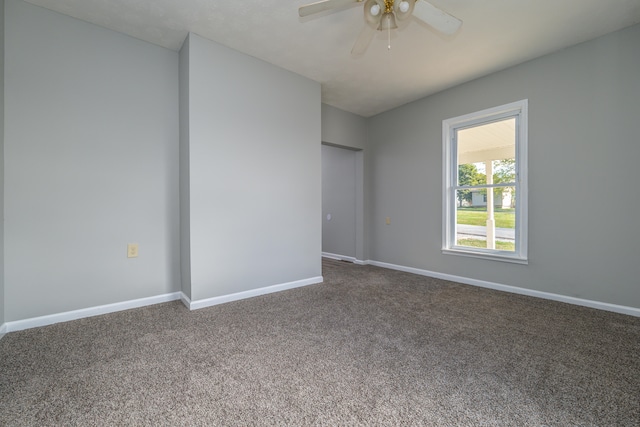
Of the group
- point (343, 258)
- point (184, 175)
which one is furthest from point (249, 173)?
point (343, 258)

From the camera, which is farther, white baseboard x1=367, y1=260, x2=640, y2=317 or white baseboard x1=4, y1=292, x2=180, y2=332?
white baseboard x1=367, y1=260, x2=640, y2=317

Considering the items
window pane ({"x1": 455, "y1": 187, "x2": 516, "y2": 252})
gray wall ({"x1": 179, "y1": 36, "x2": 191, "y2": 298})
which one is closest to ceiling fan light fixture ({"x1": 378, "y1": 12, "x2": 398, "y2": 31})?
gray wall ({"x1": 179, "y1": 36, "x2": 191, "y2": 298})

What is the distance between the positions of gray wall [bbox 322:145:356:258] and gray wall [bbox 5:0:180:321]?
298cm

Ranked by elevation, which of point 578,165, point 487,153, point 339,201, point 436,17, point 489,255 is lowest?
point 489,255

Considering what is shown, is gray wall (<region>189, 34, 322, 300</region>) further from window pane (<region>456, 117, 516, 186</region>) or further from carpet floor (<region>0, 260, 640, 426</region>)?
window pane (<region>456, 117, 516, 186</region>)

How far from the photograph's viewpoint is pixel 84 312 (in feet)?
7.61

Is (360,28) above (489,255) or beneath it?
above

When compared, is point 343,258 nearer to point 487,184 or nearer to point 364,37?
point 487,184

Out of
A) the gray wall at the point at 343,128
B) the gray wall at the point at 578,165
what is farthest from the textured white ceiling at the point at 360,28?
the gray wall at the point at 343,128

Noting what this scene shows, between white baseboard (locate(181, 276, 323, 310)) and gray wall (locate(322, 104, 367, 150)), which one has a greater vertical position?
gray wall (locate(322, 104, 367, 150))

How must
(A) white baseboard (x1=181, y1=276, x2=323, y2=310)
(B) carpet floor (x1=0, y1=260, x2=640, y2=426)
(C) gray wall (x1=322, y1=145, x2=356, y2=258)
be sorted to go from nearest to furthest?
(B) carpet floor (x1=0, y1=260, x2=640, y2=426) < (A) white baseboard (x1=181, y1=276, x2=323, y2=310) < (C) gray wall (x1=322, y1=145, x2=356, y2=258)

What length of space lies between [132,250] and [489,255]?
3837 millimetres

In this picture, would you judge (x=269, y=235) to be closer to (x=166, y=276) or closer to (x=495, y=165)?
(x=166, y=276)

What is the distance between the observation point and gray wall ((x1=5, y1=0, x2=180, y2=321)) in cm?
210
